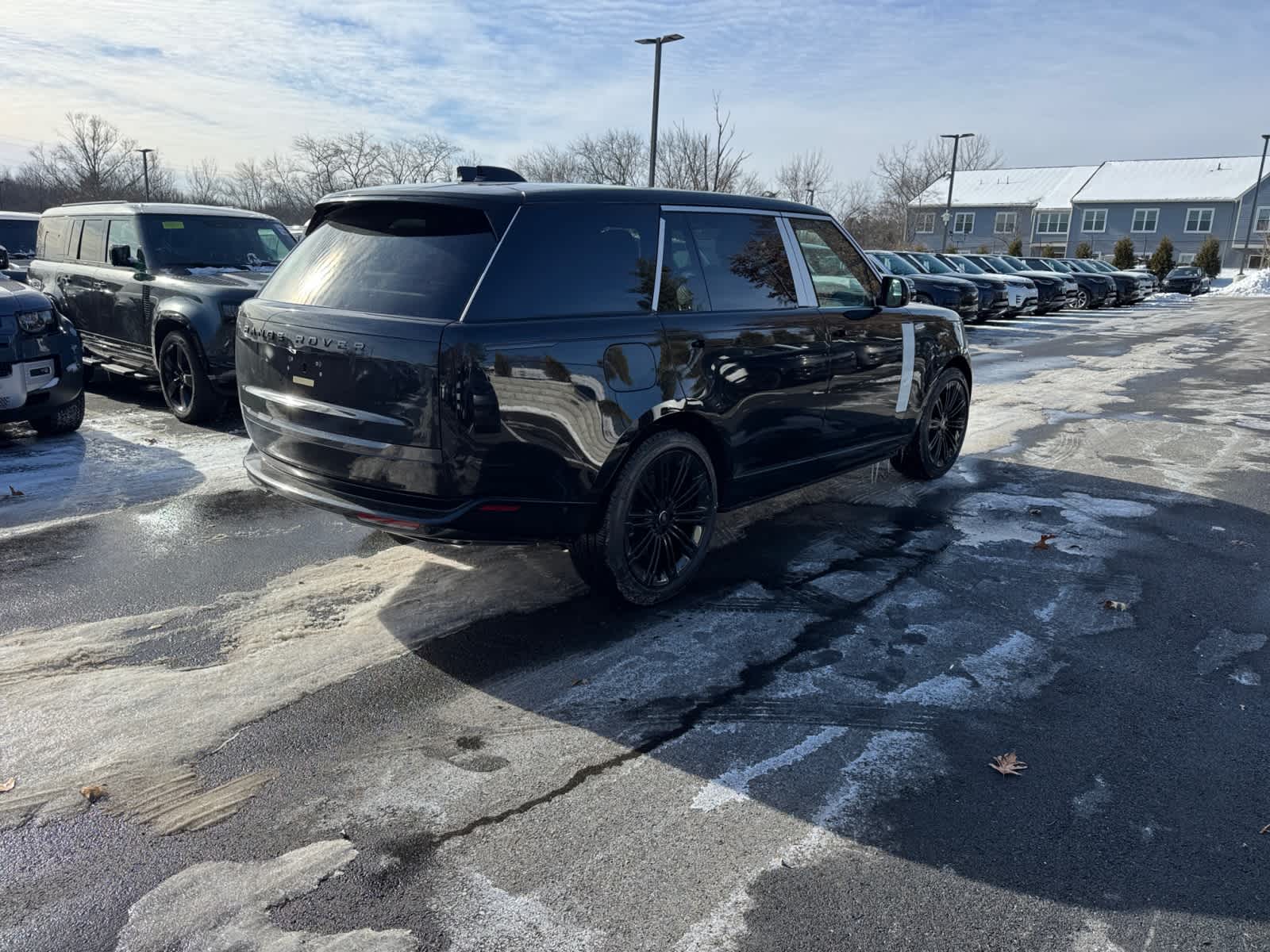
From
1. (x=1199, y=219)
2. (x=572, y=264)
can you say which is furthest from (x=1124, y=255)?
(x=572, y=264)

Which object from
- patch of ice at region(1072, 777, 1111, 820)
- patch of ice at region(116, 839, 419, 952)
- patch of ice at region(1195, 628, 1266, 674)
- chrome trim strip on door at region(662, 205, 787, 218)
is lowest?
patch of ice at region(116, 839, 419, 952)

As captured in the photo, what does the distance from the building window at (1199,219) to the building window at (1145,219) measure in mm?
1995

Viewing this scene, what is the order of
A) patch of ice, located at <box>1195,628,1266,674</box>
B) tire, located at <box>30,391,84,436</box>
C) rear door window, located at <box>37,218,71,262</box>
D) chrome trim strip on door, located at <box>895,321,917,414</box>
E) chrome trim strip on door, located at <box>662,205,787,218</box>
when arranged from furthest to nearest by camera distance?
1. rear door window, located at <box>37,218,71,262</box>
2. tire, located at <box>30,391,84,436</box>
3. chrome trim strip on door, located at <box>895,321,917,414</box>
4. chrome trim strip on door, located at <box>662,205,787,218</box>
5. patch of ice, located at <box>1195,628,1266,674</box>

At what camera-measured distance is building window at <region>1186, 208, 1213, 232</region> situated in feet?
218

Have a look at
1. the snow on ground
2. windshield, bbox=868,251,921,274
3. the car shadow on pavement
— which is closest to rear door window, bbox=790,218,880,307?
the car shadow on pavement

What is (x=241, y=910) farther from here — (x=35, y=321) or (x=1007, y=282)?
(x=1007, y=282)

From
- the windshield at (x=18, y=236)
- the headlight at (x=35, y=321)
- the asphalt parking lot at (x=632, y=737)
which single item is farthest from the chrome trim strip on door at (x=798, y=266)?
the windshield at (x=18, y=236)

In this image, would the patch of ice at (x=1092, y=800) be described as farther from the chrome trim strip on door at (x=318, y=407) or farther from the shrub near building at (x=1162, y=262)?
the shrub near building at (x=1162, y=262)

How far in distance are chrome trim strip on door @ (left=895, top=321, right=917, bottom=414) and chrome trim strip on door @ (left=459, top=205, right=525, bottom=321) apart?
3.11 metres

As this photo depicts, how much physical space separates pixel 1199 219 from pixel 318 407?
78262mm

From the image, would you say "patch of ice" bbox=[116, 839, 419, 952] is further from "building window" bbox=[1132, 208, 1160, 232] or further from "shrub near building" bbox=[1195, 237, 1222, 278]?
"building window" bbox=[1132, 208, 1160, 232]

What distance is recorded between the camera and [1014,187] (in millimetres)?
76938

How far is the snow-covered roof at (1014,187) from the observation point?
74062 mm

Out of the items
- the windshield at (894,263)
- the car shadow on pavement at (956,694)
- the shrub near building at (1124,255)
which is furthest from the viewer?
the shrub near building at (1124,255)
